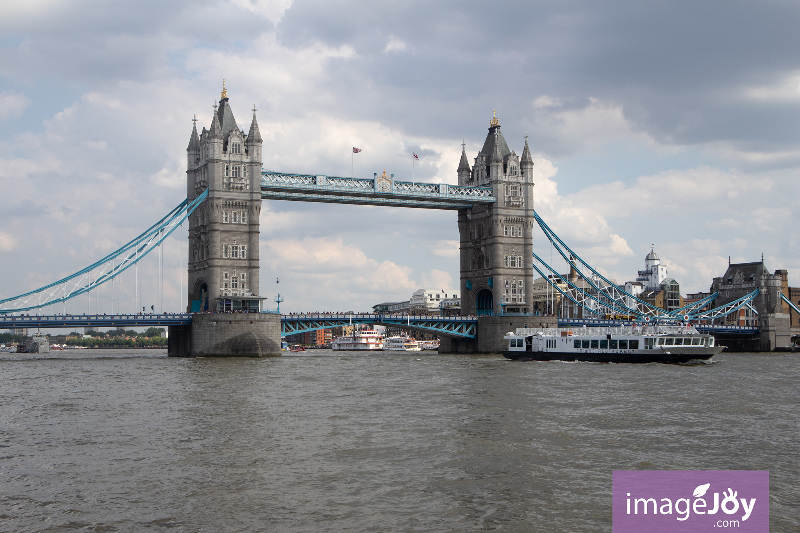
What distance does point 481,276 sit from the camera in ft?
374

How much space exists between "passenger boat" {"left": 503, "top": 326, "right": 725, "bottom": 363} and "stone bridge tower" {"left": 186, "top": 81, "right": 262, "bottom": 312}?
28834mm

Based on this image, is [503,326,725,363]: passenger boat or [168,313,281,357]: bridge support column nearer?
[503,326,725,363]: passenger boat

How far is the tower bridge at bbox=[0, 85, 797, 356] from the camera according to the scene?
8862 centimetres

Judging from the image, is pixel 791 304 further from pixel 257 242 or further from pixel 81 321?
pixel 81 321

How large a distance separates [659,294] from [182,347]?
109 meters

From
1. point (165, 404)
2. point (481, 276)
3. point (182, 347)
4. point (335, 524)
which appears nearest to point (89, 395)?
point (165, 404)

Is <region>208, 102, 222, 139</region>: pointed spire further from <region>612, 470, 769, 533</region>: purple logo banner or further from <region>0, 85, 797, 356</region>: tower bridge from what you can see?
<region>612, 470, 769, 533</region>: purple logo banner

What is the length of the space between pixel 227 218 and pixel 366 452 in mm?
69323


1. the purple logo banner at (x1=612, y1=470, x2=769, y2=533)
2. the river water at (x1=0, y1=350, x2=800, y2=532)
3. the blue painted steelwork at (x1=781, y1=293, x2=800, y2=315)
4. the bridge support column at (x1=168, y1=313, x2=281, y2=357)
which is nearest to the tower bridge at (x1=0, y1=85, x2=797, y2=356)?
the bridge support column at (x1=168, y1=313, x2=281, y2=357)

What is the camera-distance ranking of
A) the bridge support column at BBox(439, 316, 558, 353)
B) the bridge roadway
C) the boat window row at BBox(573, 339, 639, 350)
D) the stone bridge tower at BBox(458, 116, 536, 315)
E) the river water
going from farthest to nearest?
1. the stone bridge tower at BBox(458, 116, 536, 315)
2. the bridge support column at BBox(439, 316, 558, 353)
3. the bridge roadway
4. the boat window row at BBox(573, 339, 639, 350)
5. the river water

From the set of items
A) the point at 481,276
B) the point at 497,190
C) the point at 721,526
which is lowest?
the point at 721,526

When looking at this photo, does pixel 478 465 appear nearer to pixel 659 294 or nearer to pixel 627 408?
pixel 627 408

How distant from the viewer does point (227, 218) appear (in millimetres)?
93375

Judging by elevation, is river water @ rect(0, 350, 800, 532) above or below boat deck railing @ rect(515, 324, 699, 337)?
below
